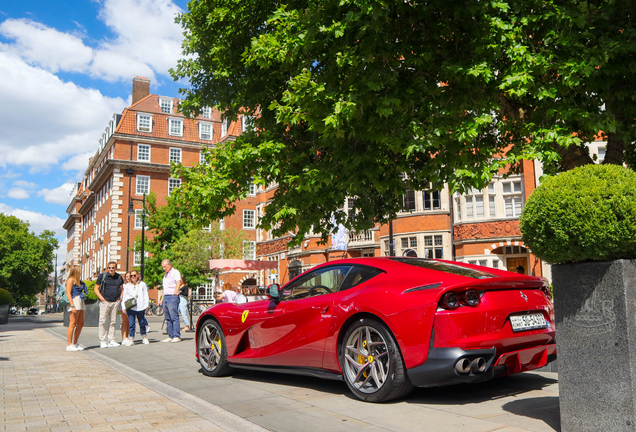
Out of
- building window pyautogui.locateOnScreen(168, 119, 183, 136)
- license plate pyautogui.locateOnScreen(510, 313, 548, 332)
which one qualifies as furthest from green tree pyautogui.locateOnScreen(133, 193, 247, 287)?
license plate pyautogui.locateOnScreen(510, 313, 548, 332)

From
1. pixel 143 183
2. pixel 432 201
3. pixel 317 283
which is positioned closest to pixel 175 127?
pixel 143 183

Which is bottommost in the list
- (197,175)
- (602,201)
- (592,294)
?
(592,294)

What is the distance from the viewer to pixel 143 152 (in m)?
55.2

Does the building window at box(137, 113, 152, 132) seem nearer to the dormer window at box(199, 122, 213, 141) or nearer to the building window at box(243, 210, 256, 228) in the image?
the dormer window at box(199, 122, 213, 141)

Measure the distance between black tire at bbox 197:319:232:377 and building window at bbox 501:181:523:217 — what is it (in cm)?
2135

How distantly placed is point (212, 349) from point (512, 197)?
21.9 metres

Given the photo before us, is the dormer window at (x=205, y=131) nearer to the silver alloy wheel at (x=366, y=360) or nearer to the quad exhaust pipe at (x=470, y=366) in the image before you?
the silver alloy wheel at (x=366, y=360)

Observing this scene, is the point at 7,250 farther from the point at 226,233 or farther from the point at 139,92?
the point at 226,233

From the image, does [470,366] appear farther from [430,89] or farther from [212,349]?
[430,89]

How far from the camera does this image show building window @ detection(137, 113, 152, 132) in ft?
183

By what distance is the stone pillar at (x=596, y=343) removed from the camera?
3.42m

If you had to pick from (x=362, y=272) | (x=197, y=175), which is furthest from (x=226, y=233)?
(x=362, y=272)

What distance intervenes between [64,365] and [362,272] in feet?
20.1

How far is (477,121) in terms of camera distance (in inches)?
340
